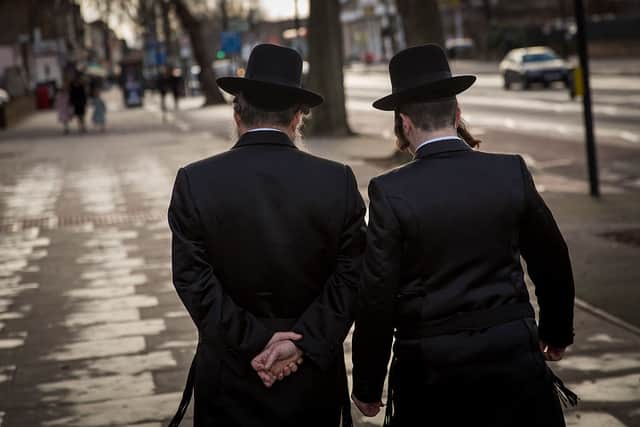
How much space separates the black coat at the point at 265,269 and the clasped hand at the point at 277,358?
3cm

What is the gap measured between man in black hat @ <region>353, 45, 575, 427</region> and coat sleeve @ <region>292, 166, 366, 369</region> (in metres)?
0.11

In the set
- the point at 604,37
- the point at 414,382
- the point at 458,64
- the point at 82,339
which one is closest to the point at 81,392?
the point at 82,339

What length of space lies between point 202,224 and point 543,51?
47.0 meters

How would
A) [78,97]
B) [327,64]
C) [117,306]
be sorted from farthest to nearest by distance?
[78,97] → [327,64] → [117,306]

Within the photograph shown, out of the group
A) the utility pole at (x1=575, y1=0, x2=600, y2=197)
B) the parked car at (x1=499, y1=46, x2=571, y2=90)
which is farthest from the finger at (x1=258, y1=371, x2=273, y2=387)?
the parked car at (x1=499, y1=46, x2=571, y2=90)

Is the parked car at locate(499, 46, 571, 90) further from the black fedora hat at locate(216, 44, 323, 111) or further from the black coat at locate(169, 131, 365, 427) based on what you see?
the black coat at locate(169, 131, 365, 427)

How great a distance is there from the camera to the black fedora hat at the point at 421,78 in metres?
4.27

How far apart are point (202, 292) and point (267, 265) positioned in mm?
244

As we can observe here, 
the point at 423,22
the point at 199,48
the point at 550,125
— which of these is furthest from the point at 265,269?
the point at 199,48

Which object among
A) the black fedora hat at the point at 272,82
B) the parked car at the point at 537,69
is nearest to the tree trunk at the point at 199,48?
the parked car at the point at 537,69

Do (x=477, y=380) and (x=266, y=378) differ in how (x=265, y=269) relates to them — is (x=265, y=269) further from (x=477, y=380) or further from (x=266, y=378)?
(x=477, y=380)

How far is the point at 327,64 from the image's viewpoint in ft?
99.7

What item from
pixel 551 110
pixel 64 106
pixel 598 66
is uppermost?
pixel 64 106

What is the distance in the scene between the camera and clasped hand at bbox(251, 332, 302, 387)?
4301 mm
